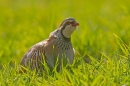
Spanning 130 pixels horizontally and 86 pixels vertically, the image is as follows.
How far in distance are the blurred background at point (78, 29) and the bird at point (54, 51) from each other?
0.26 m

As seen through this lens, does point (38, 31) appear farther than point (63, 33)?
Yes

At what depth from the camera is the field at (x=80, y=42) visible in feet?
18.2

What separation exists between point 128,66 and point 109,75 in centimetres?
27

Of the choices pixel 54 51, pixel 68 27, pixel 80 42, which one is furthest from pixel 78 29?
pixel 54 51

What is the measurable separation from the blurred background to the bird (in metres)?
0.26

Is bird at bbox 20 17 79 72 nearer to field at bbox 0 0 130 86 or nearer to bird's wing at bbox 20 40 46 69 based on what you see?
bird's wing at bbox 20 40 46 69

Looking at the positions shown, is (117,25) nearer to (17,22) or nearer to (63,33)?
(63,33)

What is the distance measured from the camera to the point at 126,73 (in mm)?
5523

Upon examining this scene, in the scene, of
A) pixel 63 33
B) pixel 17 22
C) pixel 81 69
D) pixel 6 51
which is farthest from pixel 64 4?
pixel 81 69

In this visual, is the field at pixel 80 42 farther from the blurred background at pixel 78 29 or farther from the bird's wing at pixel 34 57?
the bird's wing at pixel 34 57

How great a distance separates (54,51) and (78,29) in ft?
7.96

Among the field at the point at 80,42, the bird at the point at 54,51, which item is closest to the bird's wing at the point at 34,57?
the bird at the point at 54,51

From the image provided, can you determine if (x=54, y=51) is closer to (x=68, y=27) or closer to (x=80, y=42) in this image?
(x=68, y=27)

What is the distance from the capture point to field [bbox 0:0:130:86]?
5535mm
